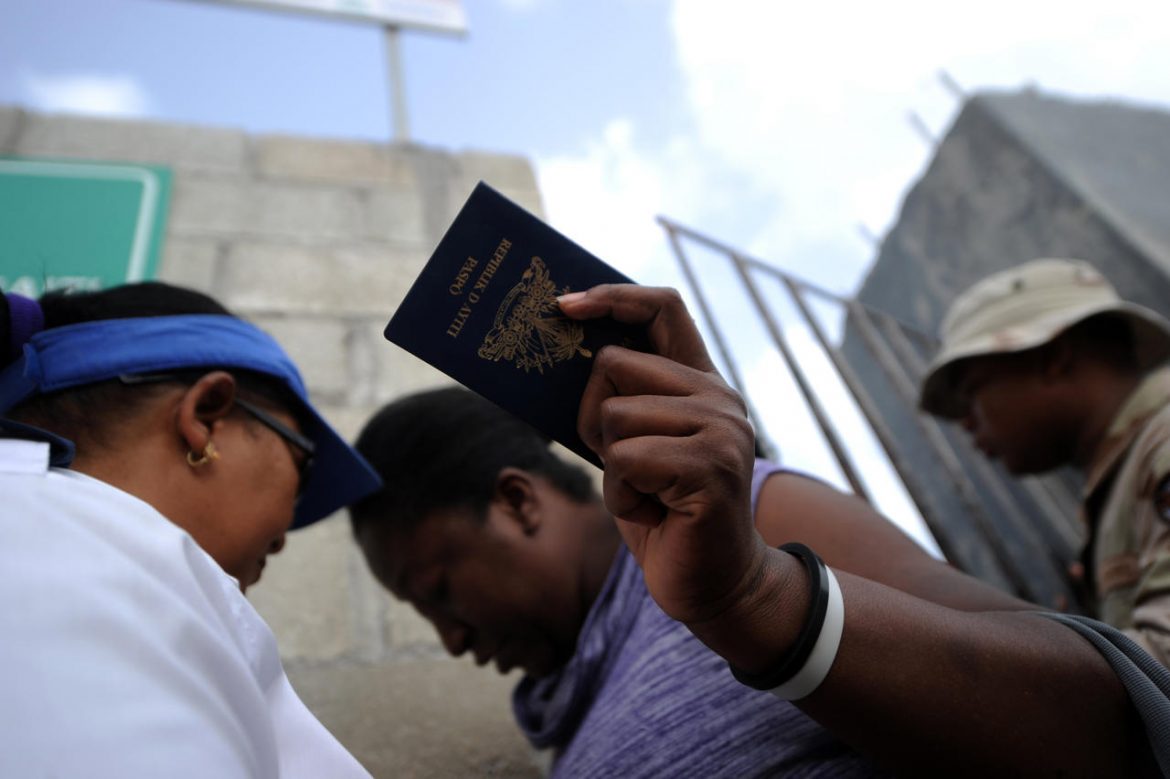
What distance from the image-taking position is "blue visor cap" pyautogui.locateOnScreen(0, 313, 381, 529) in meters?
0.98

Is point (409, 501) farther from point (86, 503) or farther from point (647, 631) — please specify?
point (86, 503)

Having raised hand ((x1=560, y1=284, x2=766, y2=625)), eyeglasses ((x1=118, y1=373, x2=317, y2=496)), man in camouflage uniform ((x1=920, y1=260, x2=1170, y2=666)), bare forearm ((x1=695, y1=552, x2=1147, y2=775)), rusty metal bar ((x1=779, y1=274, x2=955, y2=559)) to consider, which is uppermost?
raised hand ((x1=560, y1=284, x2=766, y2=625))

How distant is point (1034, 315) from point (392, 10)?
7.71 feet

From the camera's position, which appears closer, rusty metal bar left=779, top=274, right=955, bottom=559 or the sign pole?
rusty metal bar left=779, top=274, right=955, bottom=559

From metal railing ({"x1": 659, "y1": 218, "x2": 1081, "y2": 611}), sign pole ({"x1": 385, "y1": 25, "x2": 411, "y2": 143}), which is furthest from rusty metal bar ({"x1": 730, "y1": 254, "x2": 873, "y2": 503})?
sign pole ({"x1": 385, "y1": 25, "x2": 411, "y2": 143})

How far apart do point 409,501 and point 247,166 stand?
1425 mm

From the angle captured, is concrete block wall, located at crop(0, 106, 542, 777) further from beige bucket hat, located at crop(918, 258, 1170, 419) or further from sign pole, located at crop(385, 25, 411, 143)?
beige bucket hat, located at crop(918, 258, 1170, 419)

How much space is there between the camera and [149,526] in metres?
0.65

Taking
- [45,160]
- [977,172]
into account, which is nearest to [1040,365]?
[45,160]

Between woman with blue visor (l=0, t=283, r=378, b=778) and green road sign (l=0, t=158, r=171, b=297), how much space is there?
2.97 ft

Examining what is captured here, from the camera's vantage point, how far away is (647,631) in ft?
3.57

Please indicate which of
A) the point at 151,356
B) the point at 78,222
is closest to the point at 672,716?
the point at 151,356

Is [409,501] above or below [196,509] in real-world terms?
below

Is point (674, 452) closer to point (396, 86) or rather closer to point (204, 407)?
point (204, 407)
